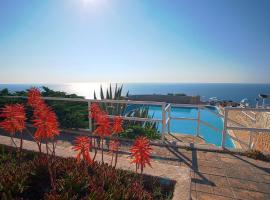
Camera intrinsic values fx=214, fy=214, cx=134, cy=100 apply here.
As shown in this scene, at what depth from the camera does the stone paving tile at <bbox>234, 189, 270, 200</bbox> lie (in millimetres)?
2922

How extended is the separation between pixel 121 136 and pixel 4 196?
12.8 ft

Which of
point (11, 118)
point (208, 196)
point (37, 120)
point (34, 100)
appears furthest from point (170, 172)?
point (11, 118)

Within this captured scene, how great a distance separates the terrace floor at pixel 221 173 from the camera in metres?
3.03

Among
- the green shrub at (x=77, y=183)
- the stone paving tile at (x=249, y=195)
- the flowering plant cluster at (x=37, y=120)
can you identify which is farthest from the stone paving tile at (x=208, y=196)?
the flowering plant cluster at (x=37, y=120)

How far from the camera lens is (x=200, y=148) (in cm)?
481

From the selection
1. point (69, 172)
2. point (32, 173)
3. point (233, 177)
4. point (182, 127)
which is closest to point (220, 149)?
point (233, 177)

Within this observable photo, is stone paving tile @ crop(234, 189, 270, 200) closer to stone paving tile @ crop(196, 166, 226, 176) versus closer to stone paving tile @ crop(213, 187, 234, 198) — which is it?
stone paving tile @ crop(213, 187, 234, 198)

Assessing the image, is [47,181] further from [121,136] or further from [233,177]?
[121,136]

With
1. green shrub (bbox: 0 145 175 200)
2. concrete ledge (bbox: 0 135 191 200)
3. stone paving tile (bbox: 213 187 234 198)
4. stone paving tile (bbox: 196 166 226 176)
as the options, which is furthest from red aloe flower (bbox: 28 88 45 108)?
stone paving tile (bbox: 196 166 226 176)

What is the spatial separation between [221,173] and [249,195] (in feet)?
2.23

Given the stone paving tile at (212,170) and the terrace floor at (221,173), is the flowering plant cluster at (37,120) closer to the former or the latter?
the terrace floor at (221,173)

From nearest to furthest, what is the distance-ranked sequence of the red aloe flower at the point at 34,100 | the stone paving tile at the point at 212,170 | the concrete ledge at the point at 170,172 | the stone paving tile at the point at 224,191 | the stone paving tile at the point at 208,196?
the concrete ledge at the point at 170,172
the red aloe flower at the point at 34,100
the stone paving tile at the point at 208,196
the stone paving tile at the point at 224,191
the stone paving tile at the point at 212,170

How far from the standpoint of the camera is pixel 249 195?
3.00 metres

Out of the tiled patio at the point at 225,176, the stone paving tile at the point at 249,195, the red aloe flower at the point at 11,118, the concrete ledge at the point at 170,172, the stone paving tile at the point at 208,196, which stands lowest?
the stone paving tile at the point at 249,195
